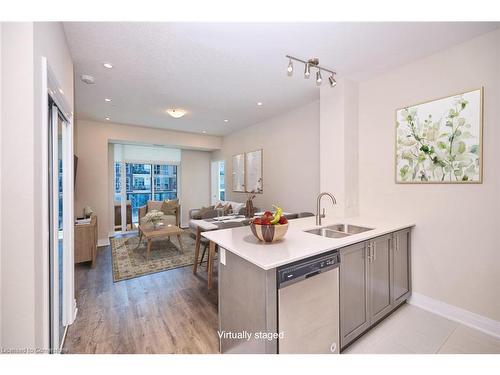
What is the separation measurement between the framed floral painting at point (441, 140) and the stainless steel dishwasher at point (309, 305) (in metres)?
1.55

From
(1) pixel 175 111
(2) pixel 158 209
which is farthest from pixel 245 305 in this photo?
(2) pixel 158 209

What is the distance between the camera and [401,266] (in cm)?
227

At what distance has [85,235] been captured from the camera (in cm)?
343

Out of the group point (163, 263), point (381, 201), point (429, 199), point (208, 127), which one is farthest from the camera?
point (208, 127)

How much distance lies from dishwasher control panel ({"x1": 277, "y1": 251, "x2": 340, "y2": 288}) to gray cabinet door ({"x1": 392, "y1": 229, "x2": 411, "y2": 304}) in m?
1.04

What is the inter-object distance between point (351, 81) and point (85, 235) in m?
4.53

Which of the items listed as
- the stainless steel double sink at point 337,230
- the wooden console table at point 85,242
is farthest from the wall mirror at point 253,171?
the wooden console table at point 85,242

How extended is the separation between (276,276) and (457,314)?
2.14m

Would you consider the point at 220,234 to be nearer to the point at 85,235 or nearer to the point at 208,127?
the point at 85,235

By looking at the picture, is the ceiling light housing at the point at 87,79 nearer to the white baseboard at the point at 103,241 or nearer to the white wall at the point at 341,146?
the white wall at the point at 341,146

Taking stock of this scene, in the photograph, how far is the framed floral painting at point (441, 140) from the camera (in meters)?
1.96

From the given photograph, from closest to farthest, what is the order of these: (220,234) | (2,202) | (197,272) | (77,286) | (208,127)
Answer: (2,202)
(220,234)
(77,286)
(197,272)
(208,127)
